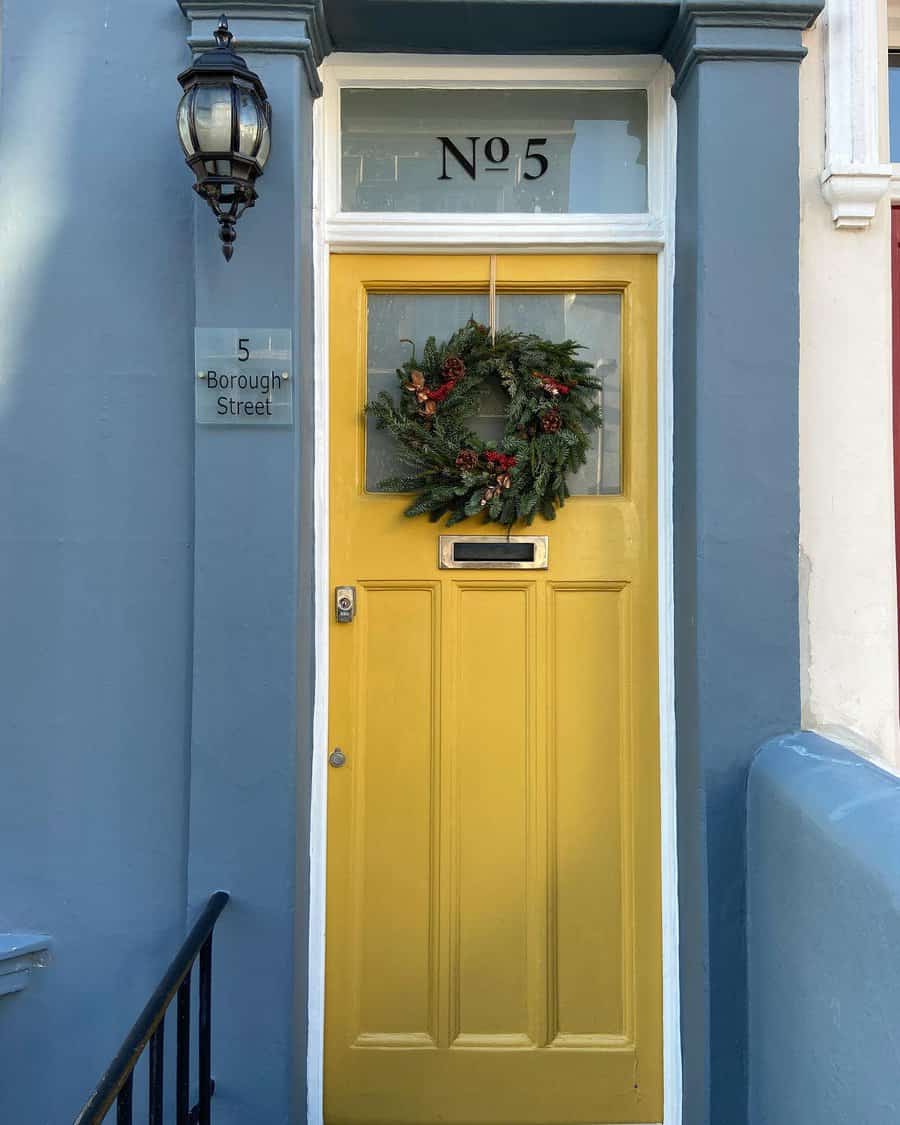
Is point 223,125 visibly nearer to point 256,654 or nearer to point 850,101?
point 256,654

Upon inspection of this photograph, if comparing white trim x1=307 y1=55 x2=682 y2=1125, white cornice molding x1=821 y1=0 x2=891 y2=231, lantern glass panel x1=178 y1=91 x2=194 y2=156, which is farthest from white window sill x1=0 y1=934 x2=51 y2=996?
white cornice molding x1=821 y1=0 x2=891 y2=231

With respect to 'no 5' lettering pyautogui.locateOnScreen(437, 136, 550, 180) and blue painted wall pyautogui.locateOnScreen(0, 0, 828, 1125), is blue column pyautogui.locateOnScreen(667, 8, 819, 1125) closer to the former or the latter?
blue painted wall pyautogui.locateOnScreen(0, 0, 828, 1125)

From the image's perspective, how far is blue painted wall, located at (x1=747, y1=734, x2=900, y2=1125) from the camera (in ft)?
A: 5.58

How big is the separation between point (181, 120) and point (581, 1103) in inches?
116

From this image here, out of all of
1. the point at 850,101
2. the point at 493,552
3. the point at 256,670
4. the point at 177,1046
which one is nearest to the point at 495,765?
the point at 493,552

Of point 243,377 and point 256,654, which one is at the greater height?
point 243,377

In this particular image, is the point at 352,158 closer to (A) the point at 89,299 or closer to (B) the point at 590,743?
(A) the point at 89,299

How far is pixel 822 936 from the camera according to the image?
196cm

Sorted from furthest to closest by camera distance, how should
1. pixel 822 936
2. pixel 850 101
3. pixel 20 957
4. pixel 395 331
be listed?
1. pixel 395 331
2. pixel 850 101
3. pixel 20 957
4. pixel 822 936

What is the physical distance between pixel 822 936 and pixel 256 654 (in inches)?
60.3

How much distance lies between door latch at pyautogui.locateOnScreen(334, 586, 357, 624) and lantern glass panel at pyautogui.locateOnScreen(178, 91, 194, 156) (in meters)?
1.26

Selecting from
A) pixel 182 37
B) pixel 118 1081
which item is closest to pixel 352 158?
pixel 182 37

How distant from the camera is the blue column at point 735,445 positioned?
243 centimetres

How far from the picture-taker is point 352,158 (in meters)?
2.77
